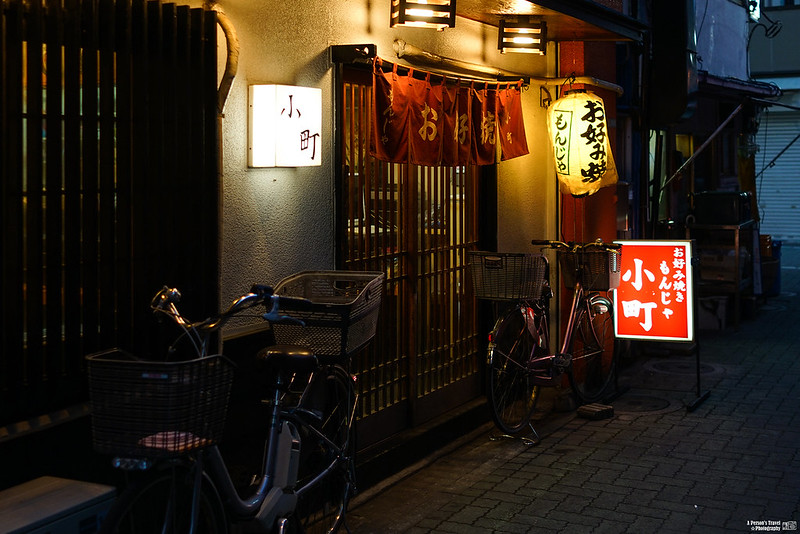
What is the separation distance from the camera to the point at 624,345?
15461 mm

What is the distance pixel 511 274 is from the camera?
10.6m

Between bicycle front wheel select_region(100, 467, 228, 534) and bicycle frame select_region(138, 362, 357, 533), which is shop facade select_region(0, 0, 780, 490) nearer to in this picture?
bicycle frame select_region(138, 362, 357, 533)

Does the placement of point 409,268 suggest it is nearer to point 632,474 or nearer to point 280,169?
point 280,169

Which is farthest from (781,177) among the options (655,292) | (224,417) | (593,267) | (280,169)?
(224,417)

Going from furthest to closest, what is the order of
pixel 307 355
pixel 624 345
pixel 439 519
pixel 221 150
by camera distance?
1. pixel 624 345
2. pixel 439 519
3. pixel 221 150
4. pixel 307 355

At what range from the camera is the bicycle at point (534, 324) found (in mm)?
10586

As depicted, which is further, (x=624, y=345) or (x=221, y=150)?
(x=624, y=345)

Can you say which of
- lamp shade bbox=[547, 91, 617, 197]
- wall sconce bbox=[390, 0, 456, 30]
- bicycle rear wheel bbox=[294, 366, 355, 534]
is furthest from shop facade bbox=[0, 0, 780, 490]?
bicycle rear wheel bbox=[294, 366, 355, 534]

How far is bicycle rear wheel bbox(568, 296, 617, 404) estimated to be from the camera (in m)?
12.2

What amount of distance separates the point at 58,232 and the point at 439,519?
4.03 metres

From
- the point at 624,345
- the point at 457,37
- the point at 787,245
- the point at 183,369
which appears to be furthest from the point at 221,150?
the point at 787,245

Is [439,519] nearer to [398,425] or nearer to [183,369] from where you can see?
[398,425]

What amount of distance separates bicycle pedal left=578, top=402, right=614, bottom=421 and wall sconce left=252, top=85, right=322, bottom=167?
5.42 meters

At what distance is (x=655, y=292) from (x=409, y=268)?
148 inches
